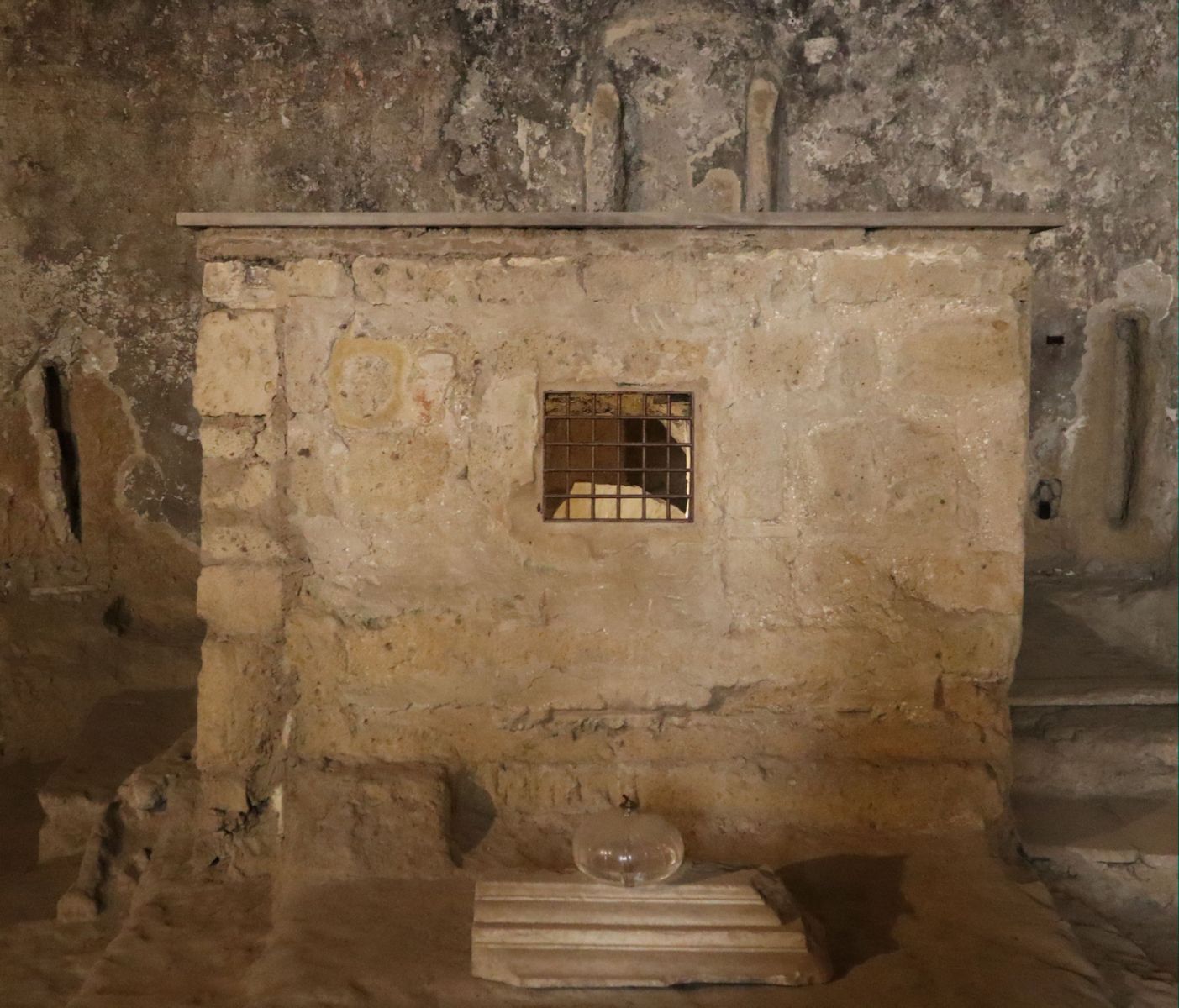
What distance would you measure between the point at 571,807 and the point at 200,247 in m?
2.06

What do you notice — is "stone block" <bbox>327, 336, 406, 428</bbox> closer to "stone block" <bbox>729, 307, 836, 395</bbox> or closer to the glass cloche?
"stone block" <bbox>729, 307, 836, 395</bbox>

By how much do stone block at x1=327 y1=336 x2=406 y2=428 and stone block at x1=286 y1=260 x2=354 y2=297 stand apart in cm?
15

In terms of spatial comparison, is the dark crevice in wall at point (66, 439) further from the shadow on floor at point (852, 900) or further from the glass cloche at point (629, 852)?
the shadow on floor at point (852, 900)

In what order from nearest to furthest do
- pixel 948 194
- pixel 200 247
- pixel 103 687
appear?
pixel 200 247 < pixel 103 687 < pixel 948 194

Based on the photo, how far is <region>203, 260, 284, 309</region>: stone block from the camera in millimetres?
2840

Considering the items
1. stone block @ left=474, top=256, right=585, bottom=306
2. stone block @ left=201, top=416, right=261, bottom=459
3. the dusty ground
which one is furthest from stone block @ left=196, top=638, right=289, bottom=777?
stone block @ left=474, top=256, right=585, bottom=306

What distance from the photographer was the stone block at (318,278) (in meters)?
2.83

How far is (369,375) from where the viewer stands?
9.35 feet

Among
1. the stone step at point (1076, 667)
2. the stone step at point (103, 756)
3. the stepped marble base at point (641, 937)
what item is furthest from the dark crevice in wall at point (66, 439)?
the stone step at point (1076, 667)

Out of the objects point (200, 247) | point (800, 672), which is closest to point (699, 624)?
point (800, 672)

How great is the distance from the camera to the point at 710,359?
286 centimetres

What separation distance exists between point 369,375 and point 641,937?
1738 mm

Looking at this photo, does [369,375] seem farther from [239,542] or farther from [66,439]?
[66,439]

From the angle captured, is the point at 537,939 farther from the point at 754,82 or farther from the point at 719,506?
the point at 754,82
